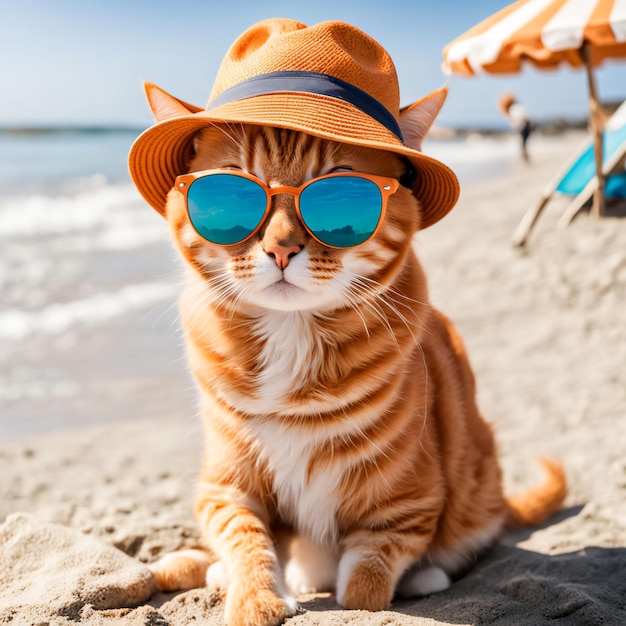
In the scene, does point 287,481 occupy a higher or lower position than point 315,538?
higher

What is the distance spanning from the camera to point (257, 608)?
1.70 m

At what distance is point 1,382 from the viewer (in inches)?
169

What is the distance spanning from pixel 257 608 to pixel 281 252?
90cm

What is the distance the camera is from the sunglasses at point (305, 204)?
1.68m

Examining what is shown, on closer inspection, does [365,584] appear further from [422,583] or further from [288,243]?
[288,243]

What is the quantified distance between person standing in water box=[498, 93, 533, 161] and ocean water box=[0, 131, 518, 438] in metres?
9.06

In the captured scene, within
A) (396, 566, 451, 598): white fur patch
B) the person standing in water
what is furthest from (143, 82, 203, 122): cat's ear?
the person standing in water

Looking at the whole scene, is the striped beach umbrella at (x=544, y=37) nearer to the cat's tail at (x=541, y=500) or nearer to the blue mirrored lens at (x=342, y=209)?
the cat's tail at (x=541, y=500)

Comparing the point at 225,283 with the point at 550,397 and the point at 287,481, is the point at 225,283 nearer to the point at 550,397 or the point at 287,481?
the point at 287,481

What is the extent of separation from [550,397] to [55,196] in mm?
10490

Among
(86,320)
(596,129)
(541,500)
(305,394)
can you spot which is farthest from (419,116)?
(596,129)

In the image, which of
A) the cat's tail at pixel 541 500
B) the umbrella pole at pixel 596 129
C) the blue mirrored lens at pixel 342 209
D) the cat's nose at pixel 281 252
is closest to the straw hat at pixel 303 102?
the blue mirrored lens at pixel 342 209

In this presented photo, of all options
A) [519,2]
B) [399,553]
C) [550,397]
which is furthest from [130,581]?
[519,2]

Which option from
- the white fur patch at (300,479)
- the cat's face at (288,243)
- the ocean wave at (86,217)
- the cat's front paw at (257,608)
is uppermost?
the cat's face at (288,243)
